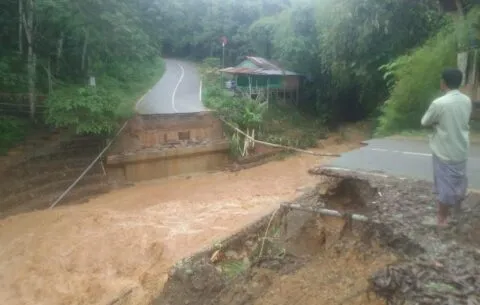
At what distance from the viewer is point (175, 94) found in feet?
88.0

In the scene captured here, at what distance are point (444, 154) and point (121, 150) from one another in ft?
49.6

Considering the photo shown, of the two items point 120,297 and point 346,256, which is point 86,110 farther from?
point 346,256

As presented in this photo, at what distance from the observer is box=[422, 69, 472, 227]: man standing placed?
4.46 metres

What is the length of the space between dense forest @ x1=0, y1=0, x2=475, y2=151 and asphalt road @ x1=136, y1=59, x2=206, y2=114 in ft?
3.60

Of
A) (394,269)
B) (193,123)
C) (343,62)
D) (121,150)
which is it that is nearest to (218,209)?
(121,150)

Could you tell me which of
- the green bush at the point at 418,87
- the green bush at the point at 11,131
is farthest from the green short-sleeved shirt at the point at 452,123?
the green bush at the point at 11,131

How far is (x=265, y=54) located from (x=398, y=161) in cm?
2705

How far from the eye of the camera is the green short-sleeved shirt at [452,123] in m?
4.46

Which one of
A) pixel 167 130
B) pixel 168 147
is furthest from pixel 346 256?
pixel 167 130

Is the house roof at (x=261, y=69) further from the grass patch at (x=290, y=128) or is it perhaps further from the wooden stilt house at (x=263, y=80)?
the grass patch at (x=290, y=128)

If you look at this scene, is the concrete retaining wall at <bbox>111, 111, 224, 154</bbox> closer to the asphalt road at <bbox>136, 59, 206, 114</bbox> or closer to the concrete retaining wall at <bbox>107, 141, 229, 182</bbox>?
the concrete retaining wall at <bbox>107, 141, 229, 182</bbox>

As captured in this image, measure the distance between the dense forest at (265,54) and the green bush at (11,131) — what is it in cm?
5

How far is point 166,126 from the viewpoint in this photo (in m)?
20.0

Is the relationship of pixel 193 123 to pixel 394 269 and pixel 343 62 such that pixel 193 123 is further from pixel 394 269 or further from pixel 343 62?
pixel 394 269
